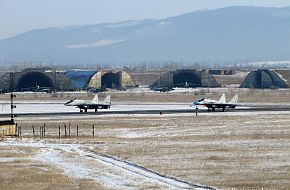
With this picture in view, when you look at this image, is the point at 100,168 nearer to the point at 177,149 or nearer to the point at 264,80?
the point at 177,149

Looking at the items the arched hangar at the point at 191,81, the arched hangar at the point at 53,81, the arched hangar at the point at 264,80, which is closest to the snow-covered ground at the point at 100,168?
the arched hangar at the point at 53,81

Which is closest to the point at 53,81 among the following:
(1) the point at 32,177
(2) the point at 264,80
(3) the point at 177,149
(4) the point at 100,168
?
(2) the point at 264,80

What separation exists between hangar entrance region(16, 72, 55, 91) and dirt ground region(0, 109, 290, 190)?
87766mm

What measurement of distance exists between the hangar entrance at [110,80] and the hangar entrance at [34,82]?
1849 centimetres

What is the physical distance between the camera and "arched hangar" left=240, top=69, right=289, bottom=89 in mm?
189875

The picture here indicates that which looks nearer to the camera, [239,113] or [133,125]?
[133,125]

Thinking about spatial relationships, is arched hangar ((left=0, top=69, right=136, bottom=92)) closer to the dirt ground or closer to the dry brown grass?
the dirt ground

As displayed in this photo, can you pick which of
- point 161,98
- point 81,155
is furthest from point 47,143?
point 161,98

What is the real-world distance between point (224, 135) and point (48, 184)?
2962 cm

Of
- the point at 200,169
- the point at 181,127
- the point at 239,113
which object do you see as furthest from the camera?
the point at 239,113

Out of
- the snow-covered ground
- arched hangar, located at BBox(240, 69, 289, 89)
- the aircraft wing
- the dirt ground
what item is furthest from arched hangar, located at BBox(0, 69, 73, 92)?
the snow-covered ground

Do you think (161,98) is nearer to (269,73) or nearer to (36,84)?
(36,84)

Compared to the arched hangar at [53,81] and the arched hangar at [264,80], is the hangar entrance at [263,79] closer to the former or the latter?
the arched hangar at [264,80]

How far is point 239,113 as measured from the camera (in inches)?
3777
